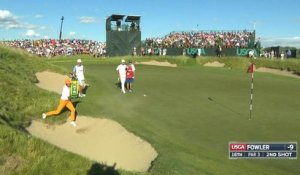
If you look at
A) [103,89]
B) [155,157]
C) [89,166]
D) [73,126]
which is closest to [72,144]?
[73,126]

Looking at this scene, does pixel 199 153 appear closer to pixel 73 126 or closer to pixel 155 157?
pixel 155 157

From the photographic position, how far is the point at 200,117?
20.7 m

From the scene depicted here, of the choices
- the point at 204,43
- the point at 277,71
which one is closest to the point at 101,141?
the point at 277,71

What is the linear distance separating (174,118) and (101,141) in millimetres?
4188

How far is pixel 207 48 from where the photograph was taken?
6072 cm

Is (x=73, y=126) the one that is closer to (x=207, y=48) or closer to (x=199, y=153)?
(x=199, y=153)

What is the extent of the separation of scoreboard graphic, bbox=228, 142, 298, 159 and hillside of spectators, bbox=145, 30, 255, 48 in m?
46.2

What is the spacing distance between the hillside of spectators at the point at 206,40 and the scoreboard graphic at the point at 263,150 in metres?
46.2

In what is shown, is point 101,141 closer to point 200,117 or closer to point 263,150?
point 200,117

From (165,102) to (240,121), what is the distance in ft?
20.0

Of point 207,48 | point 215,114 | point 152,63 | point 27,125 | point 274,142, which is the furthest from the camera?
point 207,48

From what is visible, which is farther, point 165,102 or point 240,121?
point 165,102

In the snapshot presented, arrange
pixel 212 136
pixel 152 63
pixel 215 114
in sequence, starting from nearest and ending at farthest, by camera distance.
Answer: pixel 212 136
pixel 215 114
pixel 152 63

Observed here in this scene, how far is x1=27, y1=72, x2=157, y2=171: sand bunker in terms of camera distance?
580 inches
